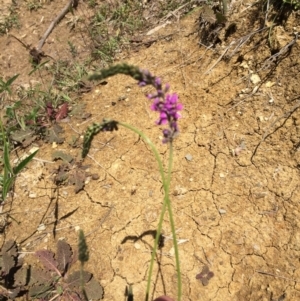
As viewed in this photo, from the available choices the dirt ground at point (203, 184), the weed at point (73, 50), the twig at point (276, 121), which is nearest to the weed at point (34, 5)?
the weed at point (73, 50)

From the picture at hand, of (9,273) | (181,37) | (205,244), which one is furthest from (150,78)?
(181,37)

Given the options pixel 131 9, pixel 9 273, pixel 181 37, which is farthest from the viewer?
pixel 131 9

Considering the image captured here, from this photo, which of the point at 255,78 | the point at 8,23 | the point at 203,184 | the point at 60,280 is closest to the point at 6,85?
the point at 60,280

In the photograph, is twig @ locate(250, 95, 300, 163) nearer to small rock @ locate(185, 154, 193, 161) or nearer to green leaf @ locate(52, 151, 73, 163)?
small rock @ locate(185, 154, 193, 161)

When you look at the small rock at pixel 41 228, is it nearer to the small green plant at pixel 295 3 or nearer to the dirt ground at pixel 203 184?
the dirt ground at pixel 203 184

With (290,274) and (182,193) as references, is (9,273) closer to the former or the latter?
(182,193)

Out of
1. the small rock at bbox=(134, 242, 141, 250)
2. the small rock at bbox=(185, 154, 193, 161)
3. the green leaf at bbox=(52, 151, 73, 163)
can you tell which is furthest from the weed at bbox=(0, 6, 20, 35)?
the small rock at bbox=(134, 242, 141, 250)
